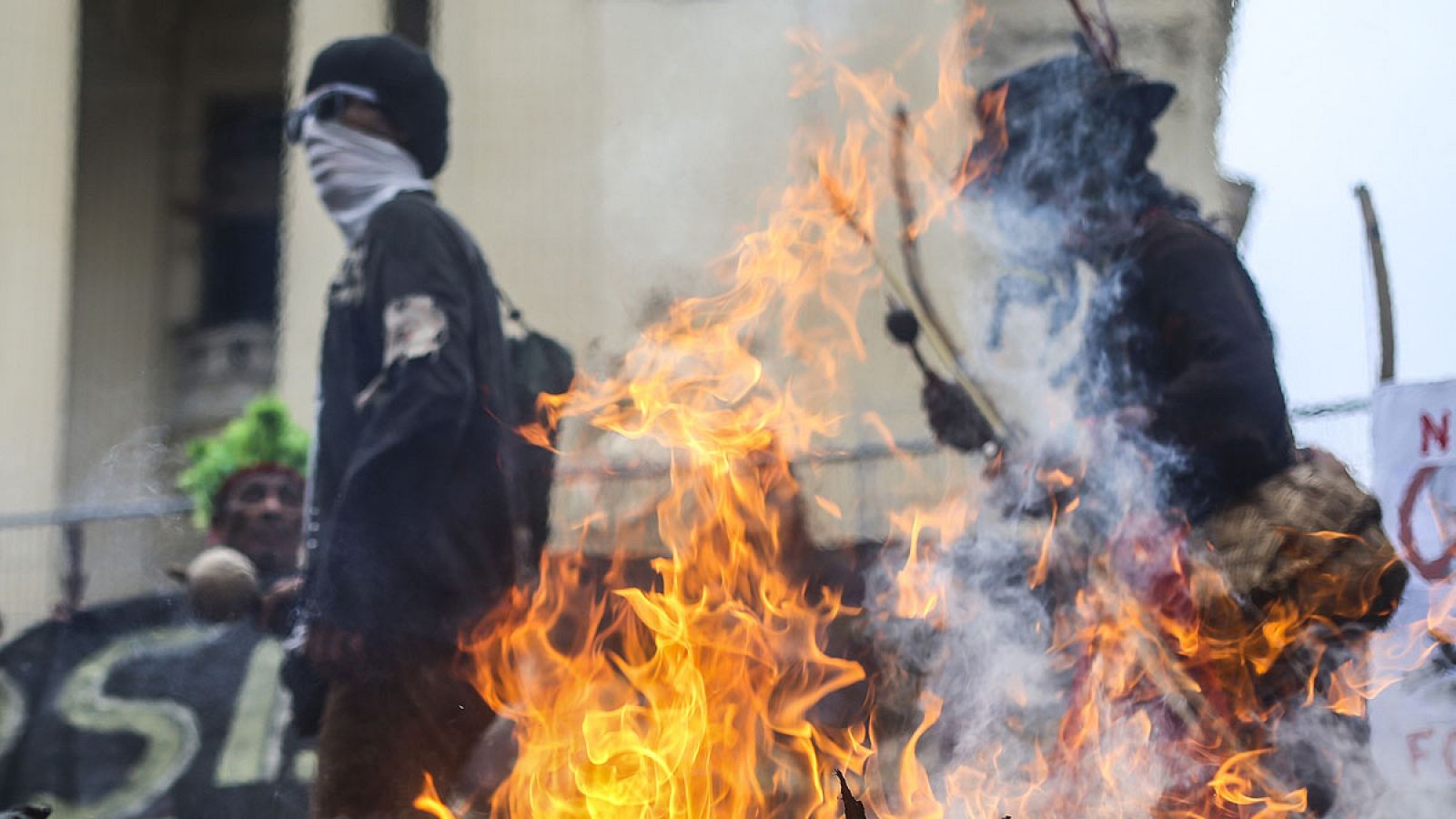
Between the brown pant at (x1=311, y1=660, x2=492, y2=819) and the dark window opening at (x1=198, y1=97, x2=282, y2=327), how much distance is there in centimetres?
170

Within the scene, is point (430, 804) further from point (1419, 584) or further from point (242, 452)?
point (1419, 584)

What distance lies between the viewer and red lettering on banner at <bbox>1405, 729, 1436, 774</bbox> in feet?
11.8

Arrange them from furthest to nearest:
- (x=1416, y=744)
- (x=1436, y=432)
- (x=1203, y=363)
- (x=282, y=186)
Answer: (x=282, y=186), (x=1436, y=432), (x=1416, y=744), (x=1203, y=363)

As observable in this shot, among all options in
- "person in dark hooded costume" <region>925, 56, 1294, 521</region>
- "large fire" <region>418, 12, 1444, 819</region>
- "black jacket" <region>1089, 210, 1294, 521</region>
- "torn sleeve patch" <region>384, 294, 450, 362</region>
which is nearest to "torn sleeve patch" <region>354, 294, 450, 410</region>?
"torn sleeve patch" <region>384, 294, 450, 362</region>

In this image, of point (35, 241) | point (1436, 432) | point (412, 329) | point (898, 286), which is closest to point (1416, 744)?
point (1436, 432)

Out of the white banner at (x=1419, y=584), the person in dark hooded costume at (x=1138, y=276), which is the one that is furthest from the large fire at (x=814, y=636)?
the white banner at (x=1419, y=584)

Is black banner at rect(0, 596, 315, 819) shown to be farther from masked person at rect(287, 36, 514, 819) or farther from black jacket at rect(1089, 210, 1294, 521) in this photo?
black jacket at rect(1089, 210, 1294, 521)

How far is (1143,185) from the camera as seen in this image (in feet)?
11.2

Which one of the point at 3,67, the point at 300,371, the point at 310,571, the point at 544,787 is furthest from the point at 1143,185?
the point at 3,67

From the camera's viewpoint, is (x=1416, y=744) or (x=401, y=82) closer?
(x=1416, y=744)

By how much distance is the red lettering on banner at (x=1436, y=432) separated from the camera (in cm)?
389

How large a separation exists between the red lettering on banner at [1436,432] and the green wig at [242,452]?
3472 mm

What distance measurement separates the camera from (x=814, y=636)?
3.70 meters

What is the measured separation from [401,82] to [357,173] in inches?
15.6
